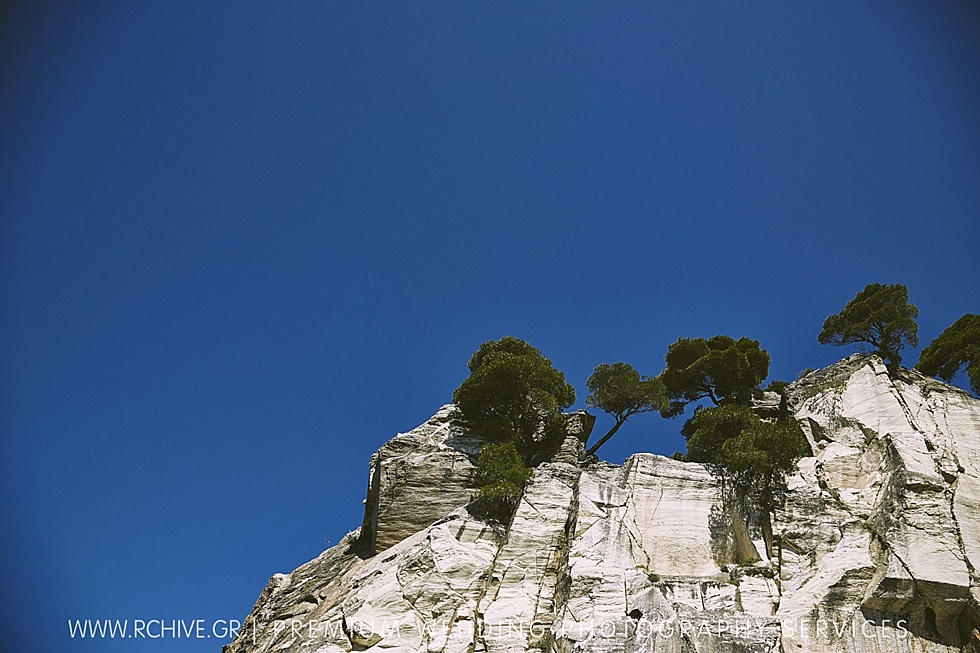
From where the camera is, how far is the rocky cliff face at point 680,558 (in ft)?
71.2

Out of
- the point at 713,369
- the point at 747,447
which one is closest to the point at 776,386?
the point at 713,369

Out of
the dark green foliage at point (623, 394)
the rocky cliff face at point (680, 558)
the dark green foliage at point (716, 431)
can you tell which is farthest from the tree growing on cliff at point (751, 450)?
the dark green foliage at point (623, 394)

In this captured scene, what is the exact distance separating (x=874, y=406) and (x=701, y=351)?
12.6 metres

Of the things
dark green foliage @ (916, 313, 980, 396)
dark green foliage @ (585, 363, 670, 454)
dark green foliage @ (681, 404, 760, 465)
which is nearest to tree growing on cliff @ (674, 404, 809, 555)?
dark green foliage @ (681, 404, 760, 465)

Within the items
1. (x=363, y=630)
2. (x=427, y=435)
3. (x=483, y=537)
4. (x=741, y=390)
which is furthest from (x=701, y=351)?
(x=363, y=630)

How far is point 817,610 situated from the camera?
22281mm

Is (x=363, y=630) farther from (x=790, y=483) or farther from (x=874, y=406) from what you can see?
(x=874, y=406)

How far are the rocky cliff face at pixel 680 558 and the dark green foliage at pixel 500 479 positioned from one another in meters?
0.95

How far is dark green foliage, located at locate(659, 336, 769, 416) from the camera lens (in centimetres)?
4291

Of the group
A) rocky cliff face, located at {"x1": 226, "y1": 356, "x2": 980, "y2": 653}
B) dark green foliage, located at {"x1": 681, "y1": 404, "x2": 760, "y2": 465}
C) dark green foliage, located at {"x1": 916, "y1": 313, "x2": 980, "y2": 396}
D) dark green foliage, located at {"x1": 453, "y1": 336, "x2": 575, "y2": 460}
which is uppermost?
dark green foliage, located at {"x1": 916, "y1": 313, "x2": 980, "y2": 396}

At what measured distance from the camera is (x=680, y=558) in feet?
86.9

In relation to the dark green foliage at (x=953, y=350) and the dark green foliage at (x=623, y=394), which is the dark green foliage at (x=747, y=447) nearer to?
the dark green foliage at (x=623, y=394)

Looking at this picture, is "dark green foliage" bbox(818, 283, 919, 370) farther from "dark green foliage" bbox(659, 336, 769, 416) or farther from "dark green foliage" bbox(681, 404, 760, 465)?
"dark green foliage" bbox(681, 404, 760, 465)

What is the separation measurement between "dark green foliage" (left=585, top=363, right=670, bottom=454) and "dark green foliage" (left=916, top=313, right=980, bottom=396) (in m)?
17.3
